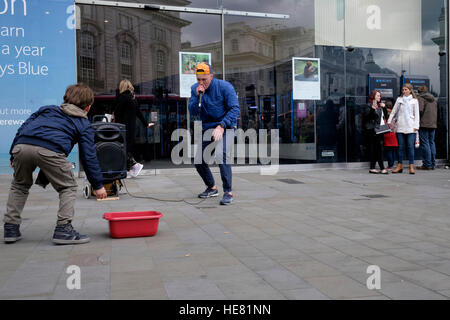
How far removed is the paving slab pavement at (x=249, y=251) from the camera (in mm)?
3189

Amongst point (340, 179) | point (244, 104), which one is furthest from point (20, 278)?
point (244, 104)

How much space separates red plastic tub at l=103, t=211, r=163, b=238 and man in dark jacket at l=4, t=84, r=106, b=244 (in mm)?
270

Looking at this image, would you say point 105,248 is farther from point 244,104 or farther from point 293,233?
point 244,104

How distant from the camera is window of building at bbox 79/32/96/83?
10.4m

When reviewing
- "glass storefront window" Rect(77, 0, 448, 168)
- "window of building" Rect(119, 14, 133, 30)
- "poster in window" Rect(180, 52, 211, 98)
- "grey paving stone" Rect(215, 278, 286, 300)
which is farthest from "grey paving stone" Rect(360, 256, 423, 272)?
"window of building" Rect(119, 14, 133, 30)

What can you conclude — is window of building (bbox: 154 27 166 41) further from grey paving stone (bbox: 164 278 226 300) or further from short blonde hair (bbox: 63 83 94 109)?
grey paving stone (bbox: 164 278 226 300)

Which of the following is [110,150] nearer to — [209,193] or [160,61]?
[209,193]

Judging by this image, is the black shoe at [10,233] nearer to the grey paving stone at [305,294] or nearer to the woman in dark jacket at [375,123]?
the grey paving stone at [305,294]

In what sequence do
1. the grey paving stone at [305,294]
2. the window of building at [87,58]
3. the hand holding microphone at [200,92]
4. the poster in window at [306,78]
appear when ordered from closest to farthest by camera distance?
the grey paving stone at [305,294]
the hand holding microphone at [200,92]
the window of building at [87,58]
the poster in window at [306,78]

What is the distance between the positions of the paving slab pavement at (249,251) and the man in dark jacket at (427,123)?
4.32 metres

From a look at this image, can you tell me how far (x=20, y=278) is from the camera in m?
3.46

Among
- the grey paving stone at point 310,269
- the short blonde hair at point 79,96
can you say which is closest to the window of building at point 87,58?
the short blonde hair at point 79,96

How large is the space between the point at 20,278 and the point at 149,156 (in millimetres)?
7558

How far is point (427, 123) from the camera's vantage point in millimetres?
11570
